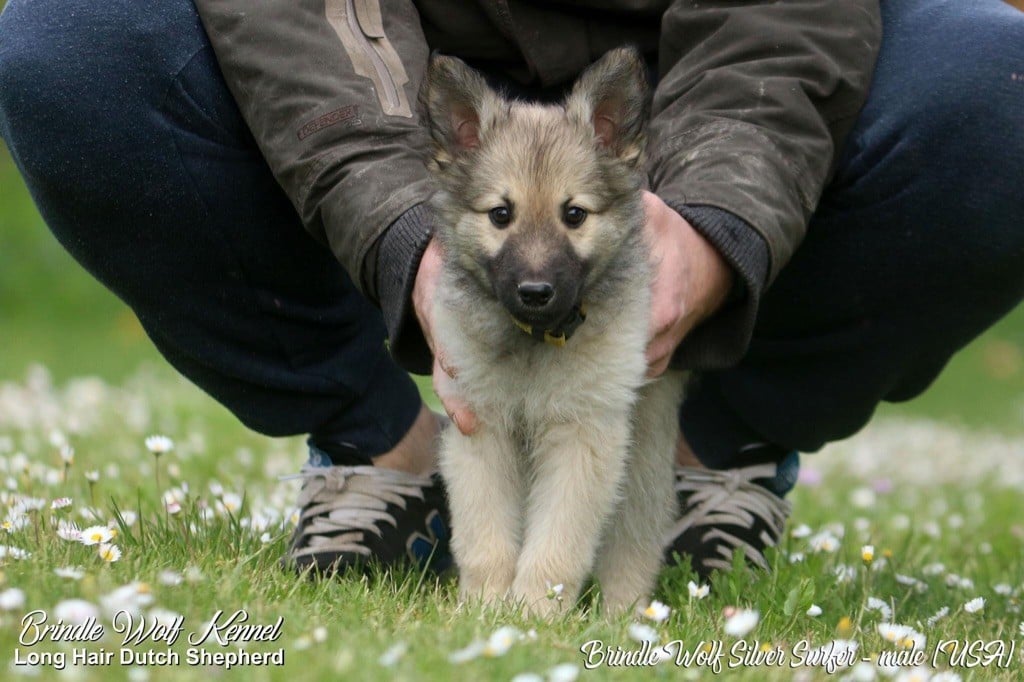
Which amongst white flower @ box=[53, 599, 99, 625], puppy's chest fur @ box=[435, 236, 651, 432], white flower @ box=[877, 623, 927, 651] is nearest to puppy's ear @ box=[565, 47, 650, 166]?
puppy's chest fur @ box=[435, 236, 651, 432]

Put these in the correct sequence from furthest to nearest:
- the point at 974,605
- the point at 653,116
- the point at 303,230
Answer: the point at 303,230 → the point at 653,116 → the point at 974,605

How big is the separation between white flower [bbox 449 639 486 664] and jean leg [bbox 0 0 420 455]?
64.4 inches

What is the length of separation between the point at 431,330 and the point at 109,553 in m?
0.96

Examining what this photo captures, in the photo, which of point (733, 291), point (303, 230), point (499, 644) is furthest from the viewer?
point (303, 230)

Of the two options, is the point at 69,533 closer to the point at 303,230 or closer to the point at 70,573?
the point at 70,573

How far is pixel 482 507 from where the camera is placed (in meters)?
3.17

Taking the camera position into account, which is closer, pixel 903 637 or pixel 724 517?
pixel 903 637

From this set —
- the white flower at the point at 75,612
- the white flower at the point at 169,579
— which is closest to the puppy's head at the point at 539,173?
the white flower at the point at 169,579

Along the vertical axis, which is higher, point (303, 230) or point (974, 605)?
point (303, 230)

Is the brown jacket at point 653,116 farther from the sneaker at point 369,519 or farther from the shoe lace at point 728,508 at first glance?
the shoe lace at point 728,508

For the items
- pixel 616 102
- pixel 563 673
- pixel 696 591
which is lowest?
pixel 696 591

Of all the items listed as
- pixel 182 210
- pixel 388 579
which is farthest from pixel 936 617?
pixel 182 210

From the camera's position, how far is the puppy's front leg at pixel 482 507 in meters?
3.14

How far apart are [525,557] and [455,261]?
786 mm
